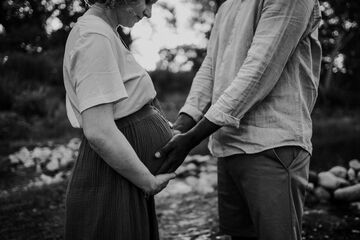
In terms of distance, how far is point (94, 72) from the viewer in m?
1.50

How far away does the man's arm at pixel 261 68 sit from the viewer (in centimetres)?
176

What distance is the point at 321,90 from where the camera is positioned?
53.5 ft

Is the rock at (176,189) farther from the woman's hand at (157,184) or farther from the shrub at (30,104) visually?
the shrub at (30,104)

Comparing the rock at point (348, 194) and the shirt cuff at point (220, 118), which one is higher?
the shirt cuff at point (220, 118)

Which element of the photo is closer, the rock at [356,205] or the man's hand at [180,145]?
the man's hand at [180,145]

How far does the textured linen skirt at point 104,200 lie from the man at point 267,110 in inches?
7.1

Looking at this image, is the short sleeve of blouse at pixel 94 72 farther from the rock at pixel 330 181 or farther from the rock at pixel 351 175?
the rock at pixel 351 175

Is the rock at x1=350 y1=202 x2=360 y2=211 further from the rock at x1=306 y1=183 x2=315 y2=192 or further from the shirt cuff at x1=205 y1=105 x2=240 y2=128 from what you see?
the shirt cuff at x1=205 y1=105 x2=240 y2=128

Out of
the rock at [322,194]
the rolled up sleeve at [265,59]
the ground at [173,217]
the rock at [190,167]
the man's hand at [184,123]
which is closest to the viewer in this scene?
the rolled up sleeve at [265,59]

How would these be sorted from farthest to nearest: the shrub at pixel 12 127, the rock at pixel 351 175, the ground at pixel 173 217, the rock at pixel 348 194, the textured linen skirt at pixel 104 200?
the shrub at pixel 12 127, the rock at pixel 351 175, the rock at pixel 348 194, the ground at pixel 173 217, the textured linen skirt at pixel 104 200

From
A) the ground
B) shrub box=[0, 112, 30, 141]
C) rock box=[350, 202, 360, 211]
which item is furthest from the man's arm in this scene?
shrub box=[0, 112, 30, 141]

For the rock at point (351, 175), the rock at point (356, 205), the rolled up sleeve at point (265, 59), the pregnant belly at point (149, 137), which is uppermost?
the rolled up sleeve at point (265, 59)

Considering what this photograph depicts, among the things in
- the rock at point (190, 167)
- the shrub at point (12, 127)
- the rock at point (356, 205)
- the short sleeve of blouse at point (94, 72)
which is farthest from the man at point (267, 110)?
the shrub at point (12, 127)

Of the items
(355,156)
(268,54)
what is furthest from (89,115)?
(355,156)
